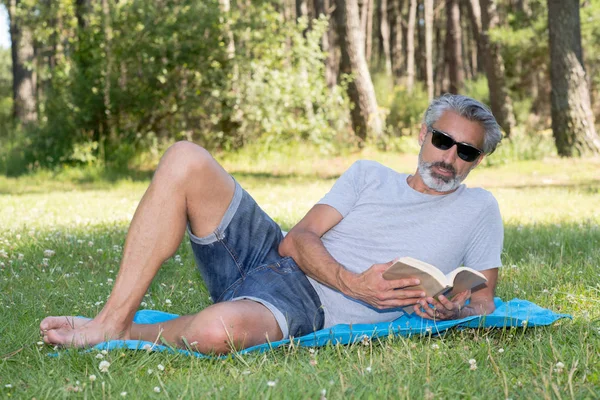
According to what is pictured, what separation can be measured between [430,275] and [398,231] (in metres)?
0.79

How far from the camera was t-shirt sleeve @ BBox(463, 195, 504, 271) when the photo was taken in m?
4.13

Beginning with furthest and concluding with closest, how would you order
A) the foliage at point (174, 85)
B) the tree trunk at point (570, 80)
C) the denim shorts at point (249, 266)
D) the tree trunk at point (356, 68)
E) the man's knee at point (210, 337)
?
the tree trunk at point (356, 68), the foliage at point (174, 85), the tree trunk at point (570, 80), the denim shorts at point (249, 266), the man's knee at point (210, 337)

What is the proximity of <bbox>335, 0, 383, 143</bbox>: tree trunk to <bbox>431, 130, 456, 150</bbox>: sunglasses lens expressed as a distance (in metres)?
13.3

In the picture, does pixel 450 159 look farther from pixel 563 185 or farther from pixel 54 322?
pixel 563 185

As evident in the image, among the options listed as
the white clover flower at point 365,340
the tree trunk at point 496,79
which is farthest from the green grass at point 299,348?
the tree trunk at point 496,79

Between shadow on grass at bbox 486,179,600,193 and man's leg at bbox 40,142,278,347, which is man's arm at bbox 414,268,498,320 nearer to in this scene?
man's leg at bbox 40,142,278,347

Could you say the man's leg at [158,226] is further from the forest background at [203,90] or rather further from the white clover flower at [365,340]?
the forest background at [203,90]

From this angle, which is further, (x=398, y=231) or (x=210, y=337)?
(x=398, y=231)

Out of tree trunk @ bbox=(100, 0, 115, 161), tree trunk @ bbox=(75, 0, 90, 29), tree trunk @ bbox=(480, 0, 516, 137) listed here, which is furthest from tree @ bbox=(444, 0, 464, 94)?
tree trunk @ bbox=(100, 0, 115, 161)

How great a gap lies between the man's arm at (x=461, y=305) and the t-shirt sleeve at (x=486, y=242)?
2.1 inches

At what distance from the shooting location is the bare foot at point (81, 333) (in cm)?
359

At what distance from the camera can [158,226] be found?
3.75m

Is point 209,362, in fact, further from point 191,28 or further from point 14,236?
point 191,28

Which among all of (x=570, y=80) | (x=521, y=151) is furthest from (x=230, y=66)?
(x=570, y=80)
